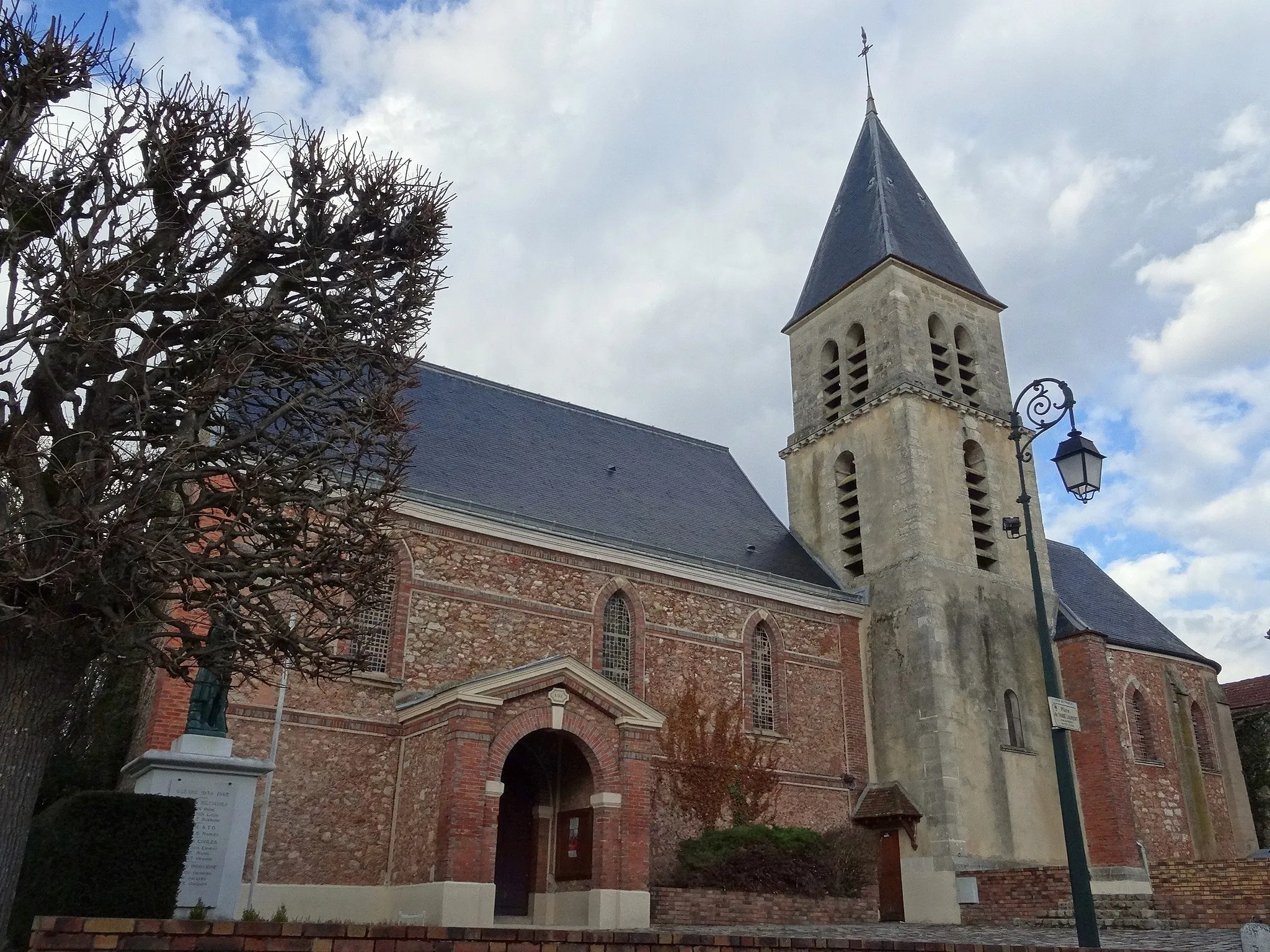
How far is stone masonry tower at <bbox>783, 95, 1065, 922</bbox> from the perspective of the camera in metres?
19.2

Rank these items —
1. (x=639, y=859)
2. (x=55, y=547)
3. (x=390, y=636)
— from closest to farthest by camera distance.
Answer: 1. (x=55, y=547)
2. (x=639, y=859)
3. (x=390, y=636)

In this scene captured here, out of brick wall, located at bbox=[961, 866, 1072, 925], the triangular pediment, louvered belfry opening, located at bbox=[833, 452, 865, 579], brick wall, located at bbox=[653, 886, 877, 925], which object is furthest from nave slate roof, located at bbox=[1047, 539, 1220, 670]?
the triangular pediment

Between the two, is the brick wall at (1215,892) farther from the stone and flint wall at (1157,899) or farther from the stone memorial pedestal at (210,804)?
the stone memorial pedestal at (210,804)

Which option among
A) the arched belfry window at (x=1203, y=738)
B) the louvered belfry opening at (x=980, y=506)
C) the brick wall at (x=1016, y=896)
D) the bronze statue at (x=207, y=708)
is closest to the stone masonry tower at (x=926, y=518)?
the louvered belfry opening at (x=980, y=506)

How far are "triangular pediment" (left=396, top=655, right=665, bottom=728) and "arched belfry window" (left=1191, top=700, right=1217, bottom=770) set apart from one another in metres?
15.2

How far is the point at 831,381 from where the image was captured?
976 inches

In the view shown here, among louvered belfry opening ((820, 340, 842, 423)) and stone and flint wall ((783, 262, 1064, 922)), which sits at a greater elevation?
louvered belfry opening ((820, 340, 842, 423))

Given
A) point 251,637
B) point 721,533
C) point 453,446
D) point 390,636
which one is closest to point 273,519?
point 251,637

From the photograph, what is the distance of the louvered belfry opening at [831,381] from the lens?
24.4 metres

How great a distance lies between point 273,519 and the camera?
816 cm

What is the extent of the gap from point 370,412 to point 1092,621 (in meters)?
19.3

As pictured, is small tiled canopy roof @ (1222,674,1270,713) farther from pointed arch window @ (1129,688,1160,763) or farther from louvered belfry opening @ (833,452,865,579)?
louvered belfry opening @ (833,452,865,579)

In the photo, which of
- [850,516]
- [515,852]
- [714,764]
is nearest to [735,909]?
[714,764]

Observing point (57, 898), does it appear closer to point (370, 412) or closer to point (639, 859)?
point (370, 412)
